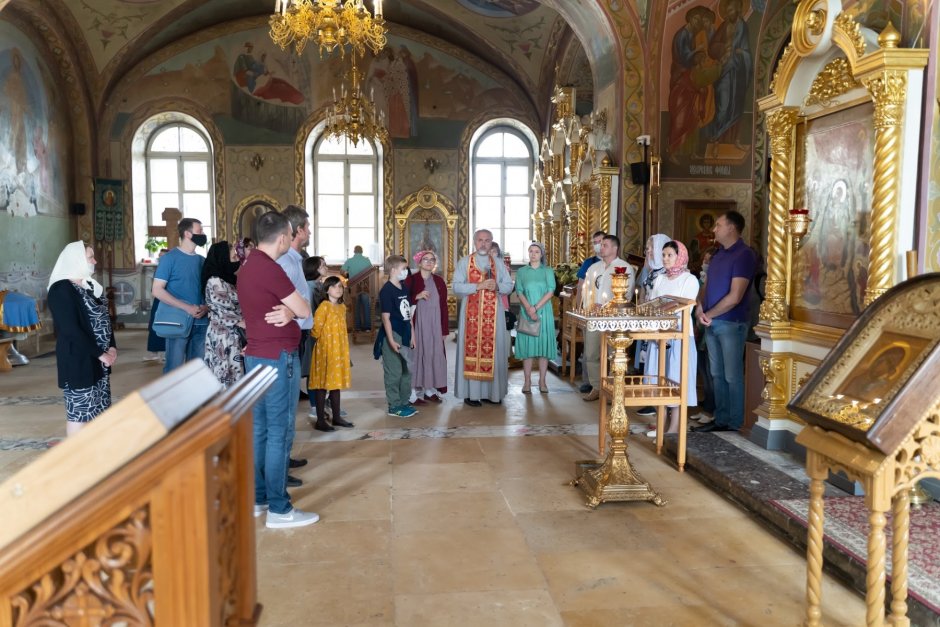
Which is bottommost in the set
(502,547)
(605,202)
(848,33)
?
(502,547)

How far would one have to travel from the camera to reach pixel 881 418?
87.7 inches

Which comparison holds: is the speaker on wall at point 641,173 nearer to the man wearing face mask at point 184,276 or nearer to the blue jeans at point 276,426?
the man wearing face mask at point 184,276

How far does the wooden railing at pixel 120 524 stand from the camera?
1266 mm

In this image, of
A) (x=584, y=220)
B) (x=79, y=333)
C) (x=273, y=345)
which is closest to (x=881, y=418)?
(x=273, y=345)

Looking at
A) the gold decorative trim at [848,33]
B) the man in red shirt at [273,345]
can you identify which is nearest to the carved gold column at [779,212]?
the gold decorative trim at [848,33]

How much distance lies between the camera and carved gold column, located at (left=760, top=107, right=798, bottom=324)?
5.17 metres

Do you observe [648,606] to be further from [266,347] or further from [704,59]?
[704,59]

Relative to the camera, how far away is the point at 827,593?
3.21 m

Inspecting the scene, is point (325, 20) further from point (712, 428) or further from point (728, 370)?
point (712, 428)

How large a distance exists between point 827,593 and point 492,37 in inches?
522

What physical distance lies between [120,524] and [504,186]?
52.3 feet

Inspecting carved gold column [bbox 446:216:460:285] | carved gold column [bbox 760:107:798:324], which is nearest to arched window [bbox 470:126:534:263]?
carved gold column [bbox 446:216:460:285]

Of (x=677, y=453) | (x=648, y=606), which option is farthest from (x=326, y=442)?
(x=648, y=606)

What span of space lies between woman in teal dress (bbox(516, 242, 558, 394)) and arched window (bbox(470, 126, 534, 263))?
905 centimetres
